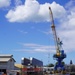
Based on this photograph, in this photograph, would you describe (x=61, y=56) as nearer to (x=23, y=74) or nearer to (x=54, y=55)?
(x=54, y=55)

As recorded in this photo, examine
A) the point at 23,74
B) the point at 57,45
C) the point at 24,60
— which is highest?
the point at 57,45

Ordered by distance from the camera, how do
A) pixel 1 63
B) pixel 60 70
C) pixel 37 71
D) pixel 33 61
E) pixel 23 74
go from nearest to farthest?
1. pixel 23 74
2. pixel 37 71
3. pixel 33 61
4. pixel 1 63
5. pixel 60 70

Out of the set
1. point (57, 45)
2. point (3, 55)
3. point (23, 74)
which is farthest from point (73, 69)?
point (23, 74)

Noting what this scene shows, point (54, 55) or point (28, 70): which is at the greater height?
point (54, 55)

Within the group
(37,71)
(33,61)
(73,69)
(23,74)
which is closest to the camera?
(23,74)

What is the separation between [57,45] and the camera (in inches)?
5157

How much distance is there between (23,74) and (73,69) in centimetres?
9445

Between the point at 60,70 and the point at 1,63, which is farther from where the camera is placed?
the point at 60,70

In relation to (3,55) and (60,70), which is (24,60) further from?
(60,70)

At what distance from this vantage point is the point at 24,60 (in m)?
91.7

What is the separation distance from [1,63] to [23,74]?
31.4 m

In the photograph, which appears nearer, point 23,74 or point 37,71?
point 23,74

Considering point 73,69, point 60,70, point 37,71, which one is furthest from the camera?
point 73,69

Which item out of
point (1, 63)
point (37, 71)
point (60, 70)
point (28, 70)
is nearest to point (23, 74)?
point (28, 70)
